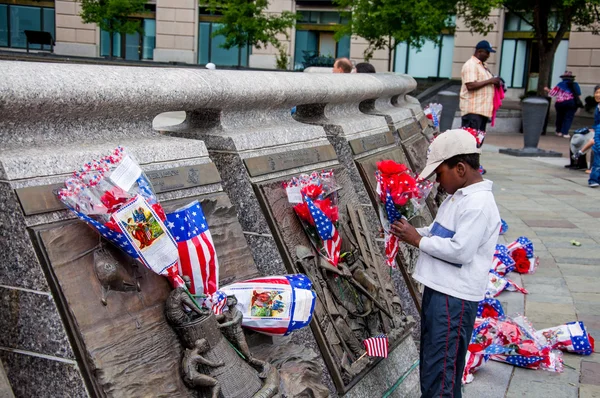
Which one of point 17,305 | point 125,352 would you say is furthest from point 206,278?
point 17,305

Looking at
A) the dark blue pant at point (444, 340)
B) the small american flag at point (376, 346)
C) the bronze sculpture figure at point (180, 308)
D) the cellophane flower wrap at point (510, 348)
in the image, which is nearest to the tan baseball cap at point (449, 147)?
the dark blue pant at point (444, 340)

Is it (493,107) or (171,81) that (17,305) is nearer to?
(171,81)

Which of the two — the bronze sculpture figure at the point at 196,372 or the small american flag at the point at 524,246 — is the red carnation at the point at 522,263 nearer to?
the small american flag at the point at 524,246

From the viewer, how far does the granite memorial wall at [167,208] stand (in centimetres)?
246

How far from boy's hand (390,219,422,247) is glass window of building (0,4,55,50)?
3609cm

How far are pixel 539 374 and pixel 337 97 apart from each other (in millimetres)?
2196

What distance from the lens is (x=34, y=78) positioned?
263 centimetres

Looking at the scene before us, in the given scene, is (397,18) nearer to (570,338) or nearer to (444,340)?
(570,338)

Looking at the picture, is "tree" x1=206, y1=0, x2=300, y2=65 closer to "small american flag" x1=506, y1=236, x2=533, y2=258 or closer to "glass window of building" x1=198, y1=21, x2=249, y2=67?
"glass window of building" x1=198, y1=21, x2=249, y2=67

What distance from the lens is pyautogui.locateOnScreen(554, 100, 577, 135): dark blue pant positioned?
2294 centimetres

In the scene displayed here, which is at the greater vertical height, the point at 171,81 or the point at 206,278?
the point at 171,81

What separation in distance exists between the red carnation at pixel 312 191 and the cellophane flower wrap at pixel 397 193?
0.35m

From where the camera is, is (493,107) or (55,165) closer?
(55,165)

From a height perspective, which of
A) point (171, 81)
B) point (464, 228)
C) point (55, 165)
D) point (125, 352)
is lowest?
point (125, 352)
